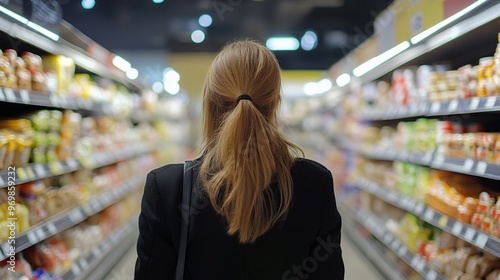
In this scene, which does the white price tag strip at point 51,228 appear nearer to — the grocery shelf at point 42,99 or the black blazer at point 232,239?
the grocery shelf at point 42,99

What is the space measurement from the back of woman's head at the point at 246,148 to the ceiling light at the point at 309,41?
1201 cm

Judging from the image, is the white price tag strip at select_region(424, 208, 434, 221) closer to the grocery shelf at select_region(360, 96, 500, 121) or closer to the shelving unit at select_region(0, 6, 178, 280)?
the grocery shelf at select_region(360, 96, 500, 121)

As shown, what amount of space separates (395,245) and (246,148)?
3.12 metres

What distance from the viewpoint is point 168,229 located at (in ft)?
5.05

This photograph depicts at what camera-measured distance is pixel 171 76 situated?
13.7 metres

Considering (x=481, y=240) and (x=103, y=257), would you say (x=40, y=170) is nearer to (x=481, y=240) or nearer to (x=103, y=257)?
(x=103, y=257)

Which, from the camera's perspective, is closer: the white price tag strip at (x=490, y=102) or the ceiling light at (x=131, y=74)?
the white price tag strip at (x=490, y=102)

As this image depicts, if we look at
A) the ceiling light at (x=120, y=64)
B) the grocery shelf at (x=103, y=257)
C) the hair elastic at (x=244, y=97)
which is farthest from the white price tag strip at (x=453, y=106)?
the ceiling light at (x=120, y=64)

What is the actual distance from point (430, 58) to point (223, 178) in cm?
305

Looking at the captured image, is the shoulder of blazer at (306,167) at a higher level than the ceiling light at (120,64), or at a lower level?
lower

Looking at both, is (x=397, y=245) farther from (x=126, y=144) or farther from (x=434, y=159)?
(x=126, y=144)

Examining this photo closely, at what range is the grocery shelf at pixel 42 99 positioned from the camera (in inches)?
103

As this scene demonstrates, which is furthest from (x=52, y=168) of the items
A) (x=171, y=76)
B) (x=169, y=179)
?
(x=171, y=76)

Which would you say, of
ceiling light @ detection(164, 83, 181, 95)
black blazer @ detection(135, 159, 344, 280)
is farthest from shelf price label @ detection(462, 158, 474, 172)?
ceiling light @ detection(164, 83, 181, 95)
